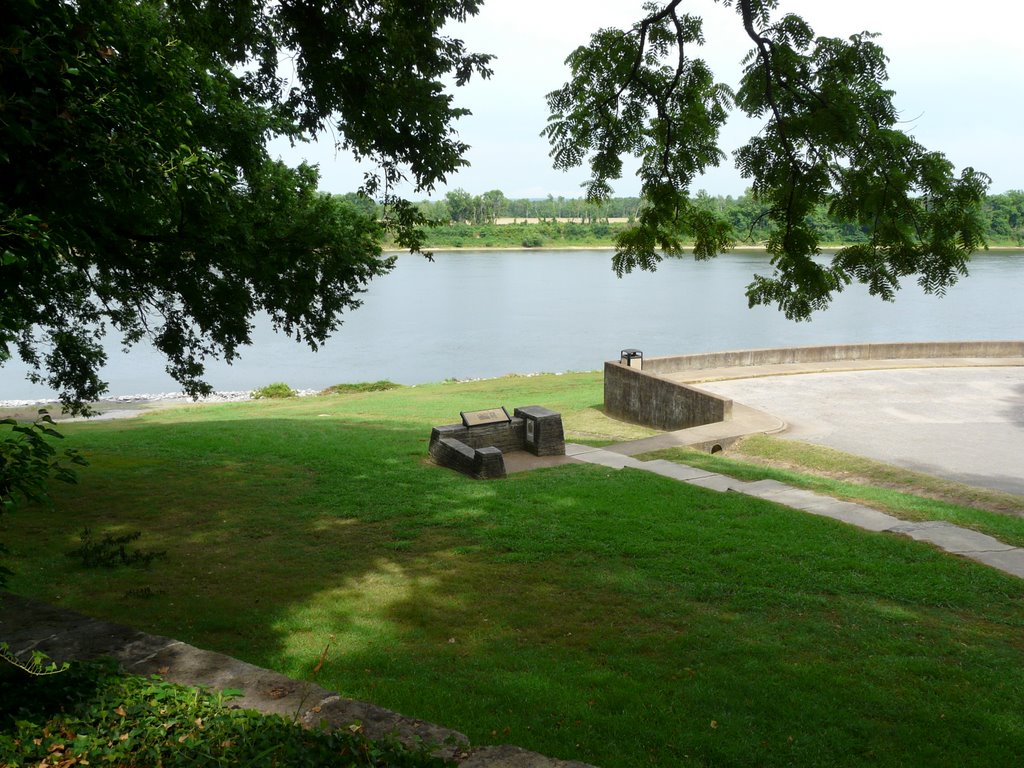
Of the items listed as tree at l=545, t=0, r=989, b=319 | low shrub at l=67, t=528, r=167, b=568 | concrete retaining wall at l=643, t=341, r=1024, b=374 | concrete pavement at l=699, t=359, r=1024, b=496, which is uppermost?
tree at l=545, t=0, r=989, b=319

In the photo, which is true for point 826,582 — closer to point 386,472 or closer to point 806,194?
point 806,194

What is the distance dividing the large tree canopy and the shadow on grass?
2.31 m

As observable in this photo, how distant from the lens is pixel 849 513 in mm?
10109

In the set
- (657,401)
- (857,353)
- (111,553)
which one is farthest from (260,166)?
(857,353)

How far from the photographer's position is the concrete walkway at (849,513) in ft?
28.4

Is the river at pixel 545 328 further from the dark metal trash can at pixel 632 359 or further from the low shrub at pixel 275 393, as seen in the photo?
the dark metal trash can at pixel 632 359

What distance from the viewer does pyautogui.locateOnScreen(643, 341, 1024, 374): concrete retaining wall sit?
23.9 m

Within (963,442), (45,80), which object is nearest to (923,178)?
(45,80)

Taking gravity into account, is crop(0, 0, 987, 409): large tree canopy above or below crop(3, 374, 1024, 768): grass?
above

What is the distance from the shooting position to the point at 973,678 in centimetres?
557

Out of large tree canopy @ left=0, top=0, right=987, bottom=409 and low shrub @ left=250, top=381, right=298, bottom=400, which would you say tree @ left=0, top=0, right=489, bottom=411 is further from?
low shrub @ left=250, top=381, right=298, bottom=400

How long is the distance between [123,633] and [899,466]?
12.1 m

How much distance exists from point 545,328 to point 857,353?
2958cm

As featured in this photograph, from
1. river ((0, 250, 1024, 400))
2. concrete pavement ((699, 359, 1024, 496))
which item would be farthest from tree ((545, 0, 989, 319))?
river ((0, 250, 1024, 400))
